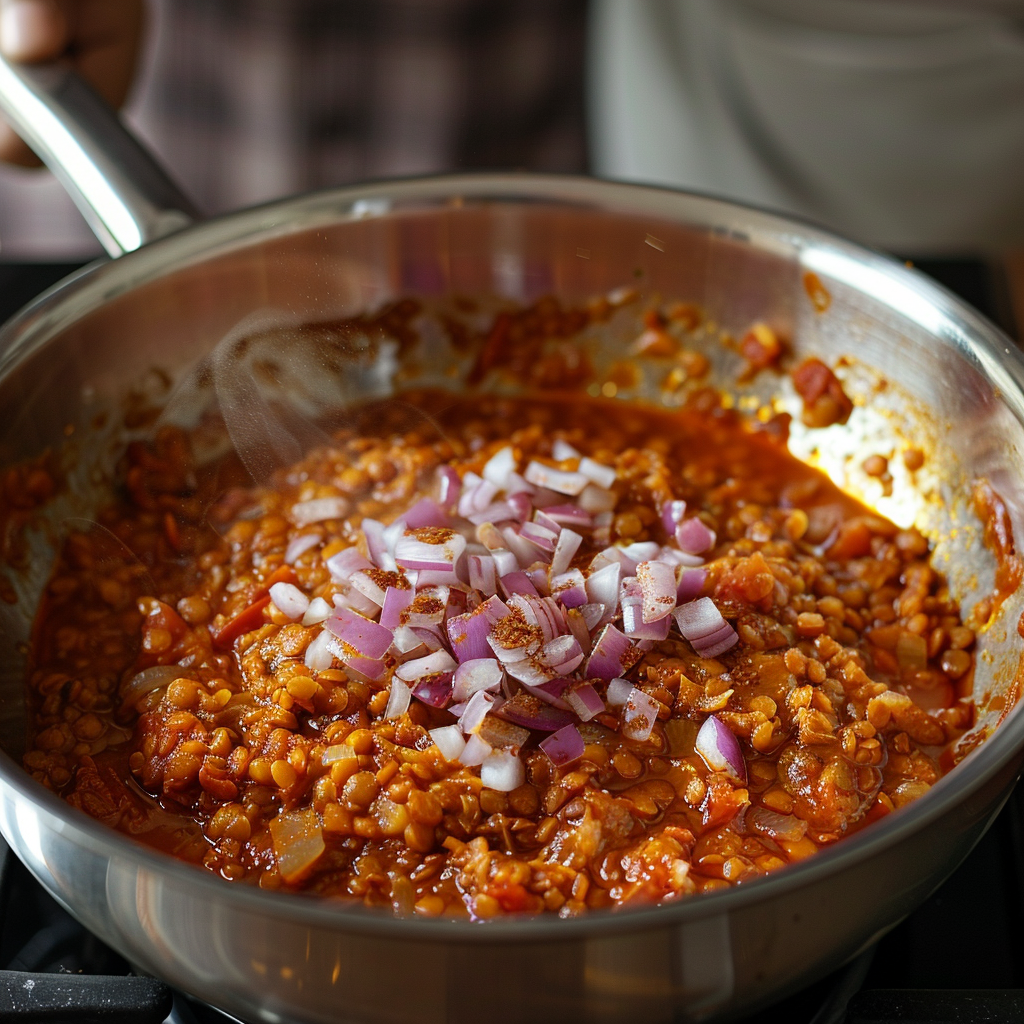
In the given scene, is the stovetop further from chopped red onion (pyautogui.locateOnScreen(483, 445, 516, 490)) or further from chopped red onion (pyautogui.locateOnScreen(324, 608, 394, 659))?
chopped red onion (pyautogui.locateOnScreen(483, 445, 516, 490))

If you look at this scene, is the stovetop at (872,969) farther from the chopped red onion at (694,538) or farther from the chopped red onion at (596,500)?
the chopped red onion at (596,500)

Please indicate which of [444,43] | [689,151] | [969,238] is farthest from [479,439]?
[444,43]

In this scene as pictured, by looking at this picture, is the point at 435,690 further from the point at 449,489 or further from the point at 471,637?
the point at 449,489

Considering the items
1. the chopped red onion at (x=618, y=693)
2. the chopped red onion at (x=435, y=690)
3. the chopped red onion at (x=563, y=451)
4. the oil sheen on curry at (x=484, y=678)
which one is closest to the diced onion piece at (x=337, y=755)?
the oil sheen on curry at (x=484, y=678)

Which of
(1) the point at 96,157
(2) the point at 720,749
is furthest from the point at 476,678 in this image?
(1) the point at 96,157

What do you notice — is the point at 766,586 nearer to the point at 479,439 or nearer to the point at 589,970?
the point at 479,439

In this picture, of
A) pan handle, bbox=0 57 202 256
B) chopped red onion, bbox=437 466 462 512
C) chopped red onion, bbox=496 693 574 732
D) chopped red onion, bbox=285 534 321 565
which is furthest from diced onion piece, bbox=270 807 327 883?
pan handle, bbox=0 57 202 256
